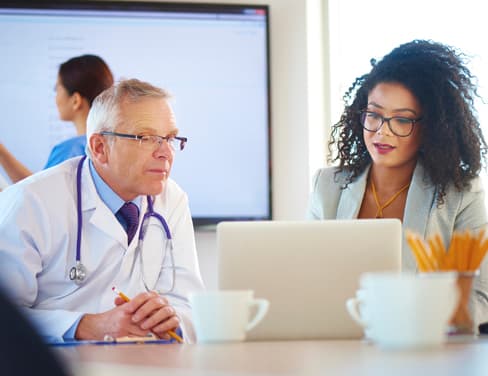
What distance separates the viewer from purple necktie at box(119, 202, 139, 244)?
2.47m

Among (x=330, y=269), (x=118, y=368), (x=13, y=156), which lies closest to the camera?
(x=118, y=368)

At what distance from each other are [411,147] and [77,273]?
3.84 feet

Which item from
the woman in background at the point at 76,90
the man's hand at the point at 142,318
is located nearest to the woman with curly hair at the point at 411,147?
the man's hand at the point at 142,318

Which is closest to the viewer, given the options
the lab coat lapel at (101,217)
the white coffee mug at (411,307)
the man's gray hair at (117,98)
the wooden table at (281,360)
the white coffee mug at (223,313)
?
the wooden table at (281,360)

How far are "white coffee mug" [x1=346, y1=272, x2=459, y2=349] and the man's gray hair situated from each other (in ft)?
4.98

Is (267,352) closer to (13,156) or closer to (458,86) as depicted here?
(458,86)

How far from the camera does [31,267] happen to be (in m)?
2.28

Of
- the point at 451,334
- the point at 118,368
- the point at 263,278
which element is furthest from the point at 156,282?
the point at 118,368

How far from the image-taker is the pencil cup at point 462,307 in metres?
1.37

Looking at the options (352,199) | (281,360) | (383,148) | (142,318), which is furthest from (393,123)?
(281,360)

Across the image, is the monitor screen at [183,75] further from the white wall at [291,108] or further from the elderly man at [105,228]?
the elderly man at [105,228]

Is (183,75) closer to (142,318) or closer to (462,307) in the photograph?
(142,318)

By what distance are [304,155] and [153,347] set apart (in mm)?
2671

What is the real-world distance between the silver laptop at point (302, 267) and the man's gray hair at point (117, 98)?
3.46ft
